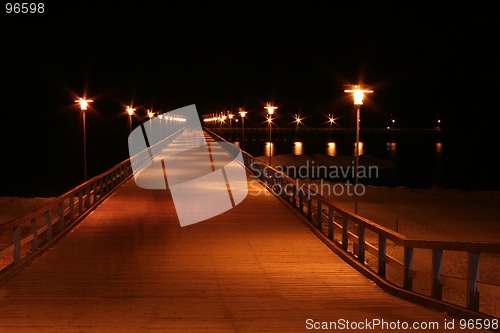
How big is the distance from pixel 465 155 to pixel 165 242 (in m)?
70.8

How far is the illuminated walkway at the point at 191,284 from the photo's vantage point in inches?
225

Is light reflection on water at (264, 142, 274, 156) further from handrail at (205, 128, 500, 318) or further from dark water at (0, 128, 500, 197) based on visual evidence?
handrail at (205, 128, 500, 318)

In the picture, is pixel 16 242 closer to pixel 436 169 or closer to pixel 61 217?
pixel 61 217

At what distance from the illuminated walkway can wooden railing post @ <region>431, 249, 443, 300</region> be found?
0.28 m

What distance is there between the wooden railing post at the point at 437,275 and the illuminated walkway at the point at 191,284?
0.28 meters

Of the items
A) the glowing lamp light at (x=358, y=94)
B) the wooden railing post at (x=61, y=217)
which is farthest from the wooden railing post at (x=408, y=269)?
the wooden railing post at (x=61, y=217)

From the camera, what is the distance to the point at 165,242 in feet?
34.6

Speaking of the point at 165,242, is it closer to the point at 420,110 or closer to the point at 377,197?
the point at 377,197

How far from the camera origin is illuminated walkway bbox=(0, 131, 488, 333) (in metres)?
5.71

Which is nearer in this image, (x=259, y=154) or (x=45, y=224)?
(x=45, y=224)

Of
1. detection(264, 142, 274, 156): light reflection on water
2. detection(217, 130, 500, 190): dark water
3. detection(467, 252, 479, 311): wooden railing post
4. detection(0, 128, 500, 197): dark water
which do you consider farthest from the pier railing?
detection(217, 130, 500, 190): dark water

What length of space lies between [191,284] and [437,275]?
9.96 ft

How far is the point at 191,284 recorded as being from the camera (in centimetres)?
750

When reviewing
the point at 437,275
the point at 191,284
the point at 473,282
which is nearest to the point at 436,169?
the point at 191,284
